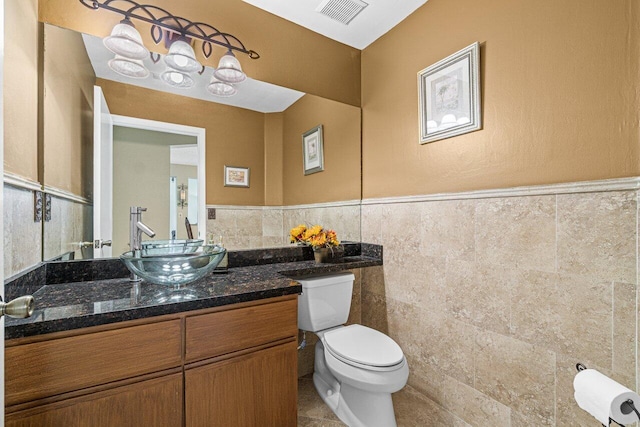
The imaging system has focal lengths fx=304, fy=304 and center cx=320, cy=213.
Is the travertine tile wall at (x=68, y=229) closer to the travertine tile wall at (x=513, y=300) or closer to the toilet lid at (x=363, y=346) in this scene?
the toilet lid at (x=363, y=346)

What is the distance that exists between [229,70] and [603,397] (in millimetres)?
2245

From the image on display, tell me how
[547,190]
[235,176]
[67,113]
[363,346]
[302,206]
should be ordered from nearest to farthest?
[547,190] < [67,113] < [363,346] < [235,176] < [302,206]

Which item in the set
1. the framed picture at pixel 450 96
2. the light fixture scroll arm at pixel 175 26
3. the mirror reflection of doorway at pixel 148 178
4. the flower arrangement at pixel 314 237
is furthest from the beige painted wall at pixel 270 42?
the flower arrangement at pixel 314 237

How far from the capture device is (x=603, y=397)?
967 mm

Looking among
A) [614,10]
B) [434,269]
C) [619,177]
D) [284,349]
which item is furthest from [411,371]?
[614,10]

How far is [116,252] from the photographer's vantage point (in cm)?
158

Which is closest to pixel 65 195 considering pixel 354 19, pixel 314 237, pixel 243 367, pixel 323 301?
pixel 243 367

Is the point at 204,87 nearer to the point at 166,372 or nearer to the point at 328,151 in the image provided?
the point at 328,151

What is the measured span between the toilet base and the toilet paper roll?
0.86m

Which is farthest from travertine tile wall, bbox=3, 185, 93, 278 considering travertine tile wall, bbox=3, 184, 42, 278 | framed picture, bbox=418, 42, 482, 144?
framed picture, bbox=418, 42, 482, 144

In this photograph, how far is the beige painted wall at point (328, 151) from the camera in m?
2.21

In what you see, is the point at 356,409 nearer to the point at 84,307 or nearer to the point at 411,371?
the point at 411,371

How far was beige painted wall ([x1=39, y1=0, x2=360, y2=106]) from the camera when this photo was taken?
1.52 meters

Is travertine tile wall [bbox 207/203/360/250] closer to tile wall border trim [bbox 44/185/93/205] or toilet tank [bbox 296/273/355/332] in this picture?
toilet tank [bbox 296/273/355/332]
